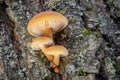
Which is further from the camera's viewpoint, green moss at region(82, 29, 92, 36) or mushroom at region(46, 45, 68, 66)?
green moss at region(82, 29, 92, 36)

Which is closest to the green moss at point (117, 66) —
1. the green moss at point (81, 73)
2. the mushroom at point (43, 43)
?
the green moss at point (81, 73)

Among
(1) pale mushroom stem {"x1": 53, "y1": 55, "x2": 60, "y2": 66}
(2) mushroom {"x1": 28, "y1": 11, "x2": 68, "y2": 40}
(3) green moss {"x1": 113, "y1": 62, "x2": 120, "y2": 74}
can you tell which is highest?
(2) mushroom {"x1": 28, "y1": 11, "x2": 68, "y2": 40}

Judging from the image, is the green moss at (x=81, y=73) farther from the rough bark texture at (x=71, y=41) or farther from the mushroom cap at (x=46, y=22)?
the mushroom cap at (x=46, y=22)

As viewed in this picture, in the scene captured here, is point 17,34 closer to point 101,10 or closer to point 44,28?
point 44,28

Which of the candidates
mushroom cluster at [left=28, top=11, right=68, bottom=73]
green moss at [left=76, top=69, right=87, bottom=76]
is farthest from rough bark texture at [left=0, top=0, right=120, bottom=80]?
mushroom cluster at [left=28, top=11, right=68, bottom=73]

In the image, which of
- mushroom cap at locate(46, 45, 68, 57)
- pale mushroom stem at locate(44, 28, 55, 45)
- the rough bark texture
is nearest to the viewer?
mushroom cap at locate(46, 45, 68, 57)

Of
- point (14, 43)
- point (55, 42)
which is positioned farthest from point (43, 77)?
point (14, 43)

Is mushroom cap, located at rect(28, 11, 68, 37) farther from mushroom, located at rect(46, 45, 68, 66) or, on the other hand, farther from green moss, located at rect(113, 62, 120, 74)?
green moss, located at rect(113, 62, 120, 74)
